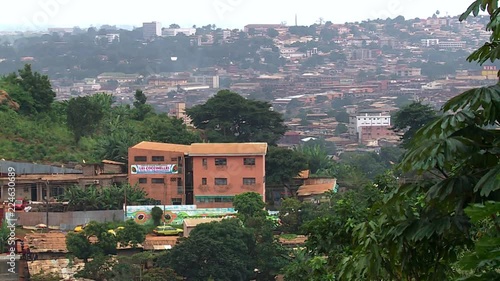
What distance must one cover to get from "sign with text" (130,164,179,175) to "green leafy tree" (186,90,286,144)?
3.32 m

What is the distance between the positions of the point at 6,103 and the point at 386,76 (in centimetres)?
4719

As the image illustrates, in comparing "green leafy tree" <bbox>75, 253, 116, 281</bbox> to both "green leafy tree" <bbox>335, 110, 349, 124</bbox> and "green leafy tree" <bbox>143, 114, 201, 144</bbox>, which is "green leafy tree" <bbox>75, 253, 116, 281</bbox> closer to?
"green leafy tree" <bbox>143, 114, 201, 144</bbox>

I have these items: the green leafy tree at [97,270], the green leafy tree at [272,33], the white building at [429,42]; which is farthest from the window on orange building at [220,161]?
the white building at [429,42]

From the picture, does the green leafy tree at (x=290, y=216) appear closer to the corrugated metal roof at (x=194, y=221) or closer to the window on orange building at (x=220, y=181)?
the corrugated metal roof at (x=194, y=221)

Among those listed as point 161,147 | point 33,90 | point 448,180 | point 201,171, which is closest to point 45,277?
point 201,171

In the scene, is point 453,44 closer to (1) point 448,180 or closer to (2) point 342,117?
(2) point 342,117

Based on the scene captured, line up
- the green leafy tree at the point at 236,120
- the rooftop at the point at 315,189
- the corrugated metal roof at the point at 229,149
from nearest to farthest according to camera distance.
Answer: the corrugated metal roof at the point at 229,149 < the rooftop at the point at 315,189 < the green leafy tree at the point at 236,120

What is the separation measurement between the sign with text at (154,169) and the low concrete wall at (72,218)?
1332 millimetres

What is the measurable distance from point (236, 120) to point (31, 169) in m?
5.05

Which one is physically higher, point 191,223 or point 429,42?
point 429,42

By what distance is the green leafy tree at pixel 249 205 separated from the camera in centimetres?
1517

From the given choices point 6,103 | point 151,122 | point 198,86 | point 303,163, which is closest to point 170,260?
point 303,163

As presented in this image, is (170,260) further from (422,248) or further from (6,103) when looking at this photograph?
(422,248)

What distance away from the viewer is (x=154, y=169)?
55.7 feet
